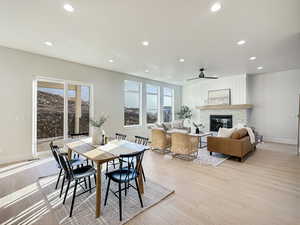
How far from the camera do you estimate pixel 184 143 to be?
423 cm

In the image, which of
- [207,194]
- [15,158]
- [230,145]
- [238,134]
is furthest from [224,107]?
[15,158]

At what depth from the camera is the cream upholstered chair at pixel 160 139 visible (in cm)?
488

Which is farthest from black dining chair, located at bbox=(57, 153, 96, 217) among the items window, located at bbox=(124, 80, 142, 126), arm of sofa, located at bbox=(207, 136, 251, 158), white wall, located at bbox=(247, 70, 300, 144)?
white wall, located at bbox=(247, 70, 300, 144)

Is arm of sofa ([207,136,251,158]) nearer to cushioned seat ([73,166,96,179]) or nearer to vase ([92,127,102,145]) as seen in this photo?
vase ([92,127,102,145])

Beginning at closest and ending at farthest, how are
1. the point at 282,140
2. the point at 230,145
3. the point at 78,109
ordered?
the point at 230,145, the point at 78,109, the point at 282,140

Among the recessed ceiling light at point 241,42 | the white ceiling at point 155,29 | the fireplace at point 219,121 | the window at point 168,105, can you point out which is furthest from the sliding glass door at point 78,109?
the fireplace at point 219,121

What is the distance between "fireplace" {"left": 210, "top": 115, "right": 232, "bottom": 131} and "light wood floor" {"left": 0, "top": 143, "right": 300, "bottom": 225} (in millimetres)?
3109

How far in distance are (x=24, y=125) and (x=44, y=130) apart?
1.69 ft

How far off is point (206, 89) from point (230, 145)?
4509mm

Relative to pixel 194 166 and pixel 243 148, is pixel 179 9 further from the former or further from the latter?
pixel 243 148

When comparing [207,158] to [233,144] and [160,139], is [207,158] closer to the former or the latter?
[233,144]

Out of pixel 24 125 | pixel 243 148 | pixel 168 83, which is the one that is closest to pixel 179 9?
pixel 243 148

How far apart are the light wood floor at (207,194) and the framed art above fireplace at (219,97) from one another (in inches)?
145

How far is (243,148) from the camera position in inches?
159
